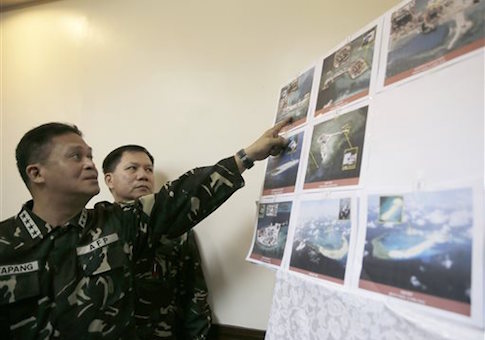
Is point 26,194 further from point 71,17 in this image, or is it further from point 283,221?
point 283,221

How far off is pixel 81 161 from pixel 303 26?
0.95 metres

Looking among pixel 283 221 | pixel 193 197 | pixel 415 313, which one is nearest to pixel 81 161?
pixel 193 197

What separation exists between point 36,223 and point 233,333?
2.62ft

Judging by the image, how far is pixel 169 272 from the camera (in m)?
1.27

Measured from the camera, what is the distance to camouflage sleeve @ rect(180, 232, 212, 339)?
4.22 feet

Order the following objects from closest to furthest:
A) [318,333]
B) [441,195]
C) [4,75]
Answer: [441,195], [318,333], [4,75]

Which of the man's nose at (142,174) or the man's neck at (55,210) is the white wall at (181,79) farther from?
the man's neck at (55,210)

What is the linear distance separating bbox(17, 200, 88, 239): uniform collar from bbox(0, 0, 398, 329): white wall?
21.7 inches

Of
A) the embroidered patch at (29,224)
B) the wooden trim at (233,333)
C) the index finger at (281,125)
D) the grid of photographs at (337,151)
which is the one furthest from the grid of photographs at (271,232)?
the embroidered patch at (29,224)

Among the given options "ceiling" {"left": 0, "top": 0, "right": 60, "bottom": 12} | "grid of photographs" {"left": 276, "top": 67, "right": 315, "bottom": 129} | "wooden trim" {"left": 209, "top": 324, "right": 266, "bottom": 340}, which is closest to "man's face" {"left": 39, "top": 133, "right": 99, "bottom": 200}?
"grid of photographs" {"left": 276, "top": 67, "right": 315, "bottom": 129}

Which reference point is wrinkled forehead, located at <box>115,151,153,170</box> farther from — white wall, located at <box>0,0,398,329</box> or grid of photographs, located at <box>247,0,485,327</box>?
grid of photographs, located at <box>247,0,485,327</box>

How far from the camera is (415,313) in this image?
51 centimetres

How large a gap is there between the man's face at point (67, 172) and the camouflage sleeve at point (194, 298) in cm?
53

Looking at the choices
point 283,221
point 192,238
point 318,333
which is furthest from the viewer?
point 192,238
